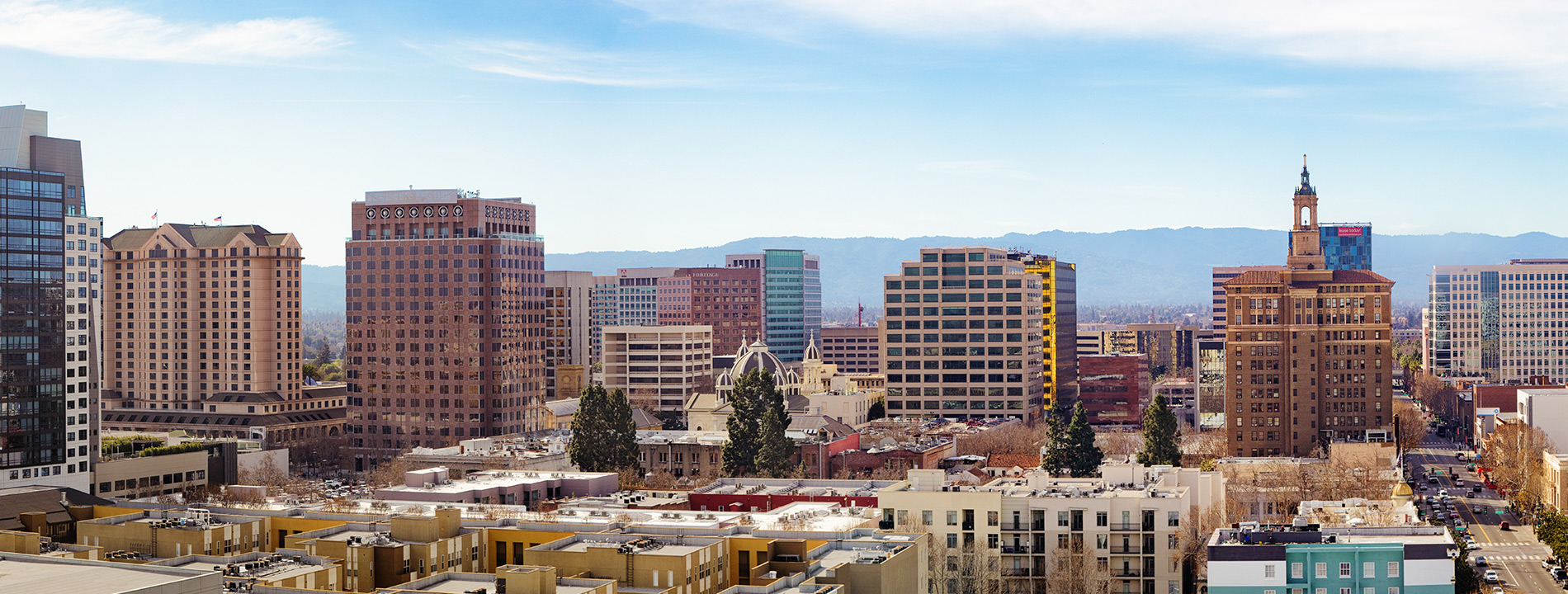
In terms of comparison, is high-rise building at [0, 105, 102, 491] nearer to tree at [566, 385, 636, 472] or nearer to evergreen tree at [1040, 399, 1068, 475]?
tree at [566, 385, 636, 472]

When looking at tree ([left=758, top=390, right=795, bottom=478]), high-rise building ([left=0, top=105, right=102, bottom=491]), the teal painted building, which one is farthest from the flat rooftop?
tree ([left=758, top=390, right=795, bottom=478])

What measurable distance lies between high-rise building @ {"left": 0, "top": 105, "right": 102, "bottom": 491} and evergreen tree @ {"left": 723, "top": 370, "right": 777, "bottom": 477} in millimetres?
52198

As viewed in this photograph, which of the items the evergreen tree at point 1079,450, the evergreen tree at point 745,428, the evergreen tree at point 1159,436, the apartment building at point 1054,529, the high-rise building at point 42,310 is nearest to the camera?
the apartment building at point 1054,529

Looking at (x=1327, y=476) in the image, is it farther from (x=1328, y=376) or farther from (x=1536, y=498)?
(x=1328, y=376)

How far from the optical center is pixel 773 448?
131 meters

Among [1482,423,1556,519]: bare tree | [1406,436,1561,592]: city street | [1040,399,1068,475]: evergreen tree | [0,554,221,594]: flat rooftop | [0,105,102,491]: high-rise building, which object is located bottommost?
[1406,436,1561,592]: city street

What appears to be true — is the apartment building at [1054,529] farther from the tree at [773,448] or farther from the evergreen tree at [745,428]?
the evergreen tree at [745,428]

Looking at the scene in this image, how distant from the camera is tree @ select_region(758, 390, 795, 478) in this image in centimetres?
12975

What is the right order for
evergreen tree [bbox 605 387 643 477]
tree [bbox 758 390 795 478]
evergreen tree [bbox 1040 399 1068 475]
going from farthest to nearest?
evergreen tree [bbox 1040 399 1068 475] → evergreen tree [bbox 605 387 643 477] → tree [bbox 758 390 795 478]

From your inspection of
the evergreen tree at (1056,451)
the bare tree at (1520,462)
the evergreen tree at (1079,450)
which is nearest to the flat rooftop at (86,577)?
the evergreen tree at (1056,451)

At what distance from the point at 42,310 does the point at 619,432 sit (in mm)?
47953

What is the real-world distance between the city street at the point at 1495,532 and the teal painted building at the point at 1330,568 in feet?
120

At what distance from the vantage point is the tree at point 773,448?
129750 millimetres

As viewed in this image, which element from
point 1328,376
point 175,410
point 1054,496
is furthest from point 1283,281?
point 175,410
